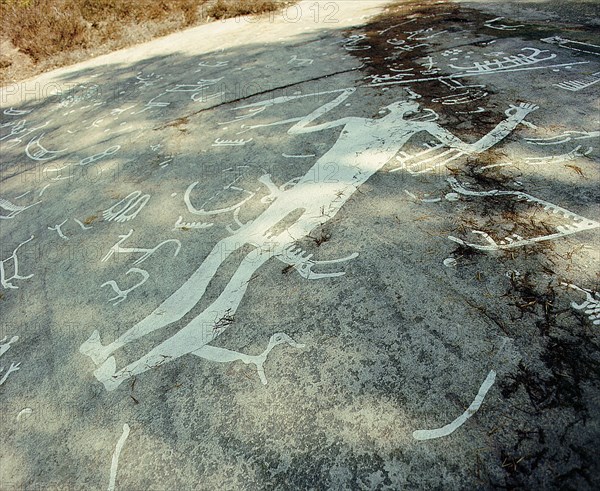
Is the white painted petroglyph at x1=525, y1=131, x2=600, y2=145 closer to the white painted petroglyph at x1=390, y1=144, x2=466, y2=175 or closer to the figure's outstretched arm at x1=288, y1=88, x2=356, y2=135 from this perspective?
the white painted petroglyph at x1=390, y1=144, x2=466, y2=175

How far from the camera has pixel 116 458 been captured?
1.18 metres

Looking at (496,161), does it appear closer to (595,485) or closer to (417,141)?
(417,141)

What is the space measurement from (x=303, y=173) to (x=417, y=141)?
2.22 feet

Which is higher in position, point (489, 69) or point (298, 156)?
point (489, 69)

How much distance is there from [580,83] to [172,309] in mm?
2746

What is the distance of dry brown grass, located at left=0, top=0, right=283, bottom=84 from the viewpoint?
5871mm

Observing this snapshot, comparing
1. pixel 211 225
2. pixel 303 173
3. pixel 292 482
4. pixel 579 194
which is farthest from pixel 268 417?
pixel 579 194

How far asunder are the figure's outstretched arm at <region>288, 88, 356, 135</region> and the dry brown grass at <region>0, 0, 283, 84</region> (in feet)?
14.2

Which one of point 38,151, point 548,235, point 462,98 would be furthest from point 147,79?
point 548,235

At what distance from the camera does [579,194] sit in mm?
1641

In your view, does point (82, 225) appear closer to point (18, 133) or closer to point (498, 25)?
point (18, 133)

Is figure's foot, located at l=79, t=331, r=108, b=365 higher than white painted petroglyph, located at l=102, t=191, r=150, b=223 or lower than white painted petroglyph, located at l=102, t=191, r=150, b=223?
lower

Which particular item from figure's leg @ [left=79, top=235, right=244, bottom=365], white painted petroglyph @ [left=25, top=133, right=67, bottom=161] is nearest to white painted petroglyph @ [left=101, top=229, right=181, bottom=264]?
figure's leg @ [left=79, top=235, right=244, bottom=365]

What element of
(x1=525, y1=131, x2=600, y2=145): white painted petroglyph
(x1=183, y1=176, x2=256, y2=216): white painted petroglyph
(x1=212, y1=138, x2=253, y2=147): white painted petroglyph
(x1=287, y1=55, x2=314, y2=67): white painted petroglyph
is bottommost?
(x1=183, y1=176, x2=256, y2=216): white painted petroglyph
